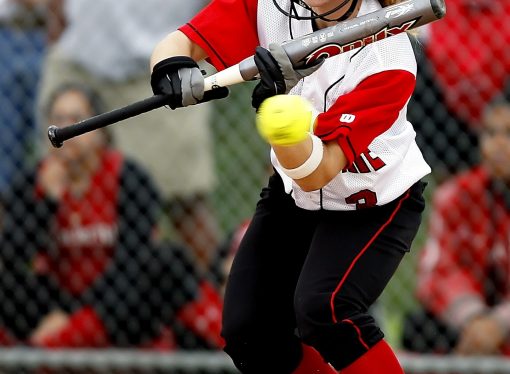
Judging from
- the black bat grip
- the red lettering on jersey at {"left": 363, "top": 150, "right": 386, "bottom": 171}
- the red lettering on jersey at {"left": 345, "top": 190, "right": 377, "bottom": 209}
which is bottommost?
the red lettering on jersey at {"left": 345, "top": 190, "right": 377, "bottom": 209}

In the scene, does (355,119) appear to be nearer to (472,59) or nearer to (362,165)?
(362,165)

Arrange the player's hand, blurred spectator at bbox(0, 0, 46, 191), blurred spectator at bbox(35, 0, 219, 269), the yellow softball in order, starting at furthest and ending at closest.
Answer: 1. blurred spectator at bbox(0, 0, 46, 191)
2. blurred spectator at bbox(35, 0, 219, 269)
3. the player's hand
4. the yellow softball

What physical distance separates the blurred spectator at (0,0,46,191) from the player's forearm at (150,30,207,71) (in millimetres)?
2374

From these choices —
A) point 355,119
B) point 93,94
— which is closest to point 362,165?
point 355,119

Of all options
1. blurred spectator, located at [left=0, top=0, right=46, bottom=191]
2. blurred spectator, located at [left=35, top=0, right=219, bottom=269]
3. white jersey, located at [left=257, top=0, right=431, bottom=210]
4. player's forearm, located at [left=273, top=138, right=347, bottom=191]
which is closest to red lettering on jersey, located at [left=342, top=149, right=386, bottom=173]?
white jersey, located at [left=257, top=0, right=431, bottom=210]

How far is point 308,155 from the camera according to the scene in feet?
8.95

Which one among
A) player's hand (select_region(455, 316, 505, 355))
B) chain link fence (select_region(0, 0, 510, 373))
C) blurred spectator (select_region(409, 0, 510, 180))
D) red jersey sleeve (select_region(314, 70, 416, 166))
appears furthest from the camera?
blurred spectator (select_region(409, 0, 510, 180))

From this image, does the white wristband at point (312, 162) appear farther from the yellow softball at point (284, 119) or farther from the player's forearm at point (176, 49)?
the player's forearm at point (176, 49)

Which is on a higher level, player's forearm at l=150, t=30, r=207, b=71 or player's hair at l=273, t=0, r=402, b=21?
player's forearm at l=150, t=30, r=207, b=71

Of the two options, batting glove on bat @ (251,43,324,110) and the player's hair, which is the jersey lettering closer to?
batting glove on bat @ (251,43,324,110)

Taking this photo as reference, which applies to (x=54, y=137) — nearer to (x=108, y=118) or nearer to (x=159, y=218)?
(x=108, y=118)

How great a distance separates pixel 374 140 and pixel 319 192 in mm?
203

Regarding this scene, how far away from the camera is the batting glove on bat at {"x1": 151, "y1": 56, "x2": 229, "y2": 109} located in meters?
2.88

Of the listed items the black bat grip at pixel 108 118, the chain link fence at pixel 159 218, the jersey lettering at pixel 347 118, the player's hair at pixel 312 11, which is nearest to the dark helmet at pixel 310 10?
the player's hair at pixel 312 11
